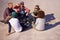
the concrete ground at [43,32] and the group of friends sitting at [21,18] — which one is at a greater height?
the group of friends sitting at [21,18]

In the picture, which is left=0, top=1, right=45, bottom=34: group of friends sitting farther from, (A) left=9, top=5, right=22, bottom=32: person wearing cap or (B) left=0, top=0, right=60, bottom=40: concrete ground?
(B) left=0, top=0, right=60, bottom=40: concrete ground

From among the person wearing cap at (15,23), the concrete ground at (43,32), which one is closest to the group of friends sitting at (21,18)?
the person wearing cap at (15,23)

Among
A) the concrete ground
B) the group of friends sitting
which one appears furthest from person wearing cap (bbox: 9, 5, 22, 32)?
the concrete ground

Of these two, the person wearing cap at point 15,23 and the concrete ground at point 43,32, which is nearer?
the concrete ground at point 43,32

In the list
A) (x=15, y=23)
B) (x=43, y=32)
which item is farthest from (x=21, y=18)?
(x=43, y=32)

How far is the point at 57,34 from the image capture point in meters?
10.0

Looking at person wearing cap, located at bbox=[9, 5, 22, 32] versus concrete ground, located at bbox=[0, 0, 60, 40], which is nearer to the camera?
concrete ground, located at bbox=[0, 0, 60, 40]

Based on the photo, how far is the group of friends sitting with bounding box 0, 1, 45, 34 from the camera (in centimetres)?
1004

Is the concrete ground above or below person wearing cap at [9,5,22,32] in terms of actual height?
below

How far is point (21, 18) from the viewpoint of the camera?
34.1ft

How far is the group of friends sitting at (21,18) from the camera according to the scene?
10.0 meters

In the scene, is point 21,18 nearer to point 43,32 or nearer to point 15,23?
point 15,23

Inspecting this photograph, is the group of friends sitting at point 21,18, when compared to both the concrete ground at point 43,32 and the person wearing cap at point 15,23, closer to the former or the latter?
the person wearing cap at point 15,23

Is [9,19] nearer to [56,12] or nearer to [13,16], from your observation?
[13,16]
